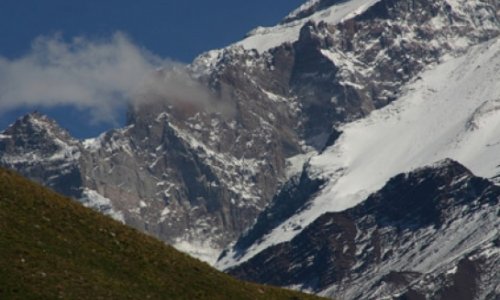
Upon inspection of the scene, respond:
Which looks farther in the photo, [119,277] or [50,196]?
[50,196]

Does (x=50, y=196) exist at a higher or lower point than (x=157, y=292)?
higher

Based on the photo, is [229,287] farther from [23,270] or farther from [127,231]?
[23,270]

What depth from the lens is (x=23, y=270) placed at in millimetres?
98312

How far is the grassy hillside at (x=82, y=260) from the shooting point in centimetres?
9838

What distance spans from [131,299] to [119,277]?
312 centimetres

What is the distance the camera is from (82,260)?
338 ft

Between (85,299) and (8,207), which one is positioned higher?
(8,207)

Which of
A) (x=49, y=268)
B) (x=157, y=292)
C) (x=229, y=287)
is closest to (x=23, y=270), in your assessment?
(x=49, y=268)

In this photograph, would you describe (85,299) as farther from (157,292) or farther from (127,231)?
(127,231)

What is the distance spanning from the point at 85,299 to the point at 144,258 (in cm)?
971

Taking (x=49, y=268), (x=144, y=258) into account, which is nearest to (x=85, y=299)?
(x=49, y=268)

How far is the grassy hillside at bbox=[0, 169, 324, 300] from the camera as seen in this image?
98.4m

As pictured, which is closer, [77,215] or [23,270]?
[23,270]

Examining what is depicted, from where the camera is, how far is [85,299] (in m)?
97.8
